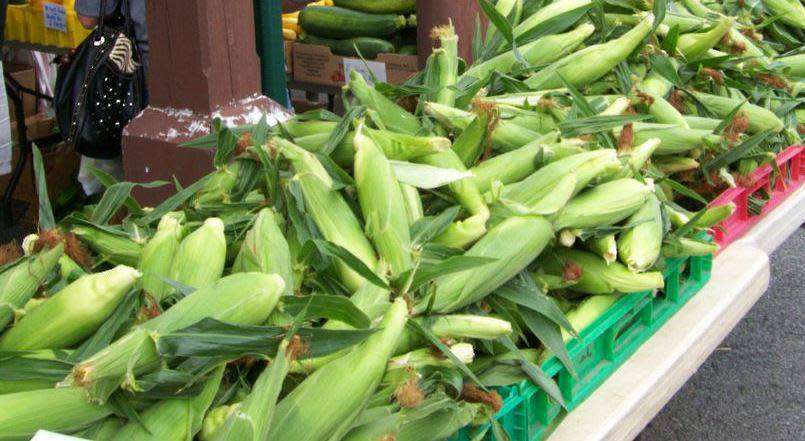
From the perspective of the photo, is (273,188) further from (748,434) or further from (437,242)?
(748,434)

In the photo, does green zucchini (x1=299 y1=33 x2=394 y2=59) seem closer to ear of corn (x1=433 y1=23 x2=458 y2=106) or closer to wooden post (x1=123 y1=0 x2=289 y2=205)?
wooden post (x1=123 y1=0 x2=289 y2=205)

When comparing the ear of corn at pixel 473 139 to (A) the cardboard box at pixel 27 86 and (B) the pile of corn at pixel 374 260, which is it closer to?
(B) the pile of corn at pixel 374 260

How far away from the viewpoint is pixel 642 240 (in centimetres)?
175

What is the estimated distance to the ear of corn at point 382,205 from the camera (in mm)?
1428

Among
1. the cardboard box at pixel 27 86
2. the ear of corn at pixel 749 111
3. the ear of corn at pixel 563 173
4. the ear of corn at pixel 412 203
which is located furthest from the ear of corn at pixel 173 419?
the cardboard box at pixel 27 86

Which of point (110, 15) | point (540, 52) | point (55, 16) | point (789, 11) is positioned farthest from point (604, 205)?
point (55, 16)

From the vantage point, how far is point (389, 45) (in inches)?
155

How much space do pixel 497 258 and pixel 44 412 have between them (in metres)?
0.70

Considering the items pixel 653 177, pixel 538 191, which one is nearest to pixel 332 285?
pixel 538 191

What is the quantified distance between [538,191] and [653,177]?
44 centimetres

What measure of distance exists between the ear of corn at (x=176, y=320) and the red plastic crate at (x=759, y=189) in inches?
50.5

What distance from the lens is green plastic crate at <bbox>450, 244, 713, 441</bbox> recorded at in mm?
1478

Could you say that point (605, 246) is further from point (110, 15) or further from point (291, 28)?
point (291, 28)

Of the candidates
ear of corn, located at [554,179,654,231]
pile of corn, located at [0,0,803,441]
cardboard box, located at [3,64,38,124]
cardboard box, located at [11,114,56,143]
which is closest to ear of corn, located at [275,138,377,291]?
pile of corn, located at [0,0,803,441]
